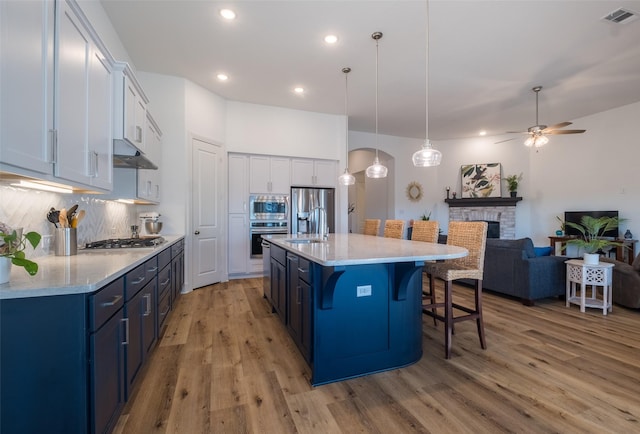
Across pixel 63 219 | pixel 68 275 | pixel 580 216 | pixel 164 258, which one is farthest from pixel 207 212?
pixel 580 216

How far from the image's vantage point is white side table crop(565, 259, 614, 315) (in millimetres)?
3225

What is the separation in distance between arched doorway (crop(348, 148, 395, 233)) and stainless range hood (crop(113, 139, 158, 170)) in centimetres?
531

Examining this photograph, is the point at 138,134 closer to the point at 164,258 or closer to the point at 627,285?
the point at 164,258

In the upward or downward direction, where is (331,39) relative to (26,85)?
upward

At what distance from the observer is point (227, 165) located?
4910mm

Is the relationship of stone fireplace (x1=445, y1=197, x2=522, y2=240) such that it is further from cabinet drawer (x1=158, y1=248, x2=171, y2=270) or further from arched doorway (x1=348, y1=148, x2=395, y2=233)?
cabinet drawer (x1=158, y1=248, x2=171, y2=270)

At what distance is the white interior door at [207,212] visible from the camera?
430cm

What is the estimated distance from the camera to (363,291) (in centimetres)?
199

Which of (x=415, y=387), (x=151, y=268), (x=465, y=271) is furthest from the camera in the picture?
(x=465, y=271)

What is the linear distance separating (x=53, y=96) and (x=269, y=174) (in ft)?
12.6

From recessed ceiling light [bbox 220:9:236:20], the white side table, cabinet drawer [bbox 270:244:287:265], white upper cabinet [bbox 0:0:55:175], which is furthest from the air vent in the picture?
white upper cabinet [bbox 0:0:55:175]

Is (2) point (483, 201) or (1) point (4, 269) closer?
(1) point (4, 269)

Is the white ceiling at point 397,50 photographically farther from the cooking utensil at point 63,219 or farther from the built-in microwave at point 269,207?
the cooking utensil at point 63,219

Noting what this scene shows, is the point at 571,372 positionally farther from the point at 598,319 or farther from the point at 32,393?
the point at 32,393
